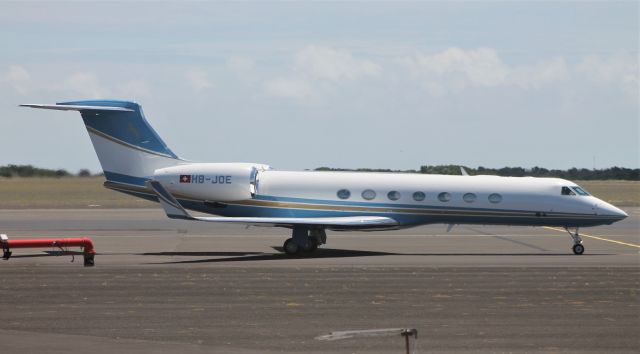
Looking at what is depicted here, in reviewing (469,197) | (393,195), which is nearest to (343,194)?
(393,195)

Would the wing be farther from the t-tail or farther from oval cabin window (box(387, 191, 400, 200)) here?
the t-tail

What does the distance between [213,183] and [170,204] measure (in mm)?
2842

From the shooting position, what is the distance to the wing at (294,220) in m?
28.0

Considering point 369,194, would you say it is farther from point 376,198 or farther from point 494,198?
point 494,198

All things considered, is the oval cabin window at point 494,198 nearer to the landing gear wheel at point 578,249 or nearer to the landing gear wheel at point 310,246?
the landing gear wheel at point 578,249

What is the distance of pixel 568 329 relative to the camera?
1542cm

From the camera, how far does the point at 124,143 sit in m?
31.5

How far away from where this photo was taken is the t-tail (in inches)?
1235

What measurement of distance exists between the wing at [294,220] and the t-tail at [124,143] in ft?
6.54

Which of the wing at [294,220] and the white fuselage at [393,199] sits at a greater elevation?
the white fuselage at [393,199]

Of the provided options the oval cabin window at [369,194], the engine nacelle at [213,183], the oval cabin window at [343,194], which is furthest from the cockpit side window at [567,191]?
the engine nacelle at [213,183]

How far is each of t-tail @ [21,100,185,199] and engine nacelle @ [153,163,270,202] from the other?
0.91 meters

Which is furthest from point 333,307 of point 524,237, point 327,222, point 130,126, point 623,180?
point 623,180

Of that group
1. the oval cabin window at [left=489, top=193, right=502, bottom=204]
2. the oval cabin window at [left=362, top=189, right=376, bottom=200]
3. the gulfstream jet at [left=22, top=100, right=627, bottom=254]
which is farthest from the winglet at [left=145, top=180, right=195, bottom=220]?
the oval cabin window at [left=489, top=193, right=502, bottom=204]
